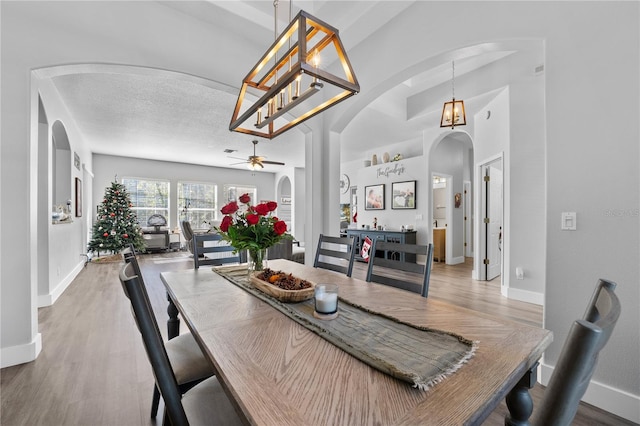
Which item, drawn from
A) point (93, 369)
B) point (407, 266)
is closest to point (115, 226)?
point (93, 369)

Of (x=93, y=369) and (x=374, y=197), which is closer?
(x=93, y=369)

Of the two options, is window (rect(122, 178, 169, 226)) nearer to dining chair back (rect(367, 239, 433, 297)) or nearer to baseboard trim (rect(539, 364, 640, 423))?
dining chair back (rect(367, 239, 433, 297))

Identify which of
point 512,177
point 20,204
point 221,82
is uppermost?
point 221,82

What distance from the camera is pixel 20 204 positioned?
219 centimetres

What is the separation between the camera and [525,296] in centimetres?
388

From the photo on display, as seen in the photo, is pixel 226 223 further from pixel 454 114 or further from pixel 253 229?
pixel 454 114

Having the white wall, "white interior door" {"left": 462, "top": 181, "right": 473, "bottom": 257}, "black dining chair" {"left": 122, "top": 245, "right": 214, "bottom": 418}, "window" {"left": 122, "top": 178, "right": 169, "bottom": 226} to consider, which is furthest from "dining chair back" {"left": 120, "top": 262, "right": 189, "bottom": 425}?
"window" {"left": 122, "top": 178, "right": 169, "bottom": 226}

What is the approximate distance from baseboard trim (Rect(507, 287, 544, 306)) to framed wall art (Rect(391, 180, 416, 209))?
2795 mm

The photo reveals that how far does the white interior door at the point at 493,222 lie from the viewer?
5.05 metres

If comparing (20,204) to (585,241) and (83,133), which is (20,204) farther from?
(83,133)

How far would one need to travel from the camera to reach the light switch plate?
1845 millimetres

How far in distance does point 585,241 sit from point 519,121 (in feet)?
9.04

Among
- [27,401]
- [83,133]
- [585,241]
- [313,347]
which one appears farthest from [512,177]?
[83,133]

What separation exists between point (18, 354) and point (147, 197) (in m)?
7.61
